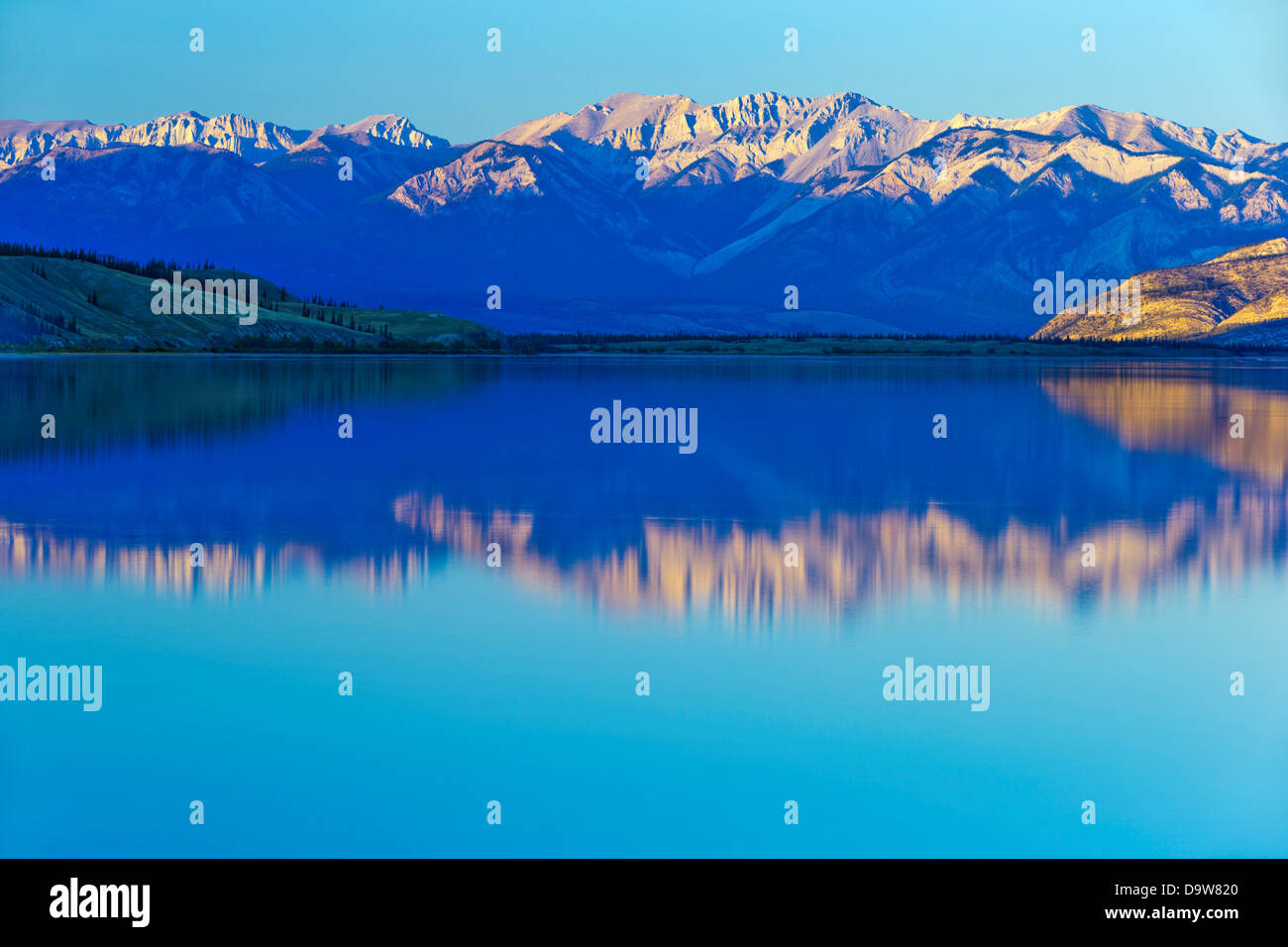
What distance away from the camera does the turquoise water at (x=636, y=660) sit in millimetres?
11875

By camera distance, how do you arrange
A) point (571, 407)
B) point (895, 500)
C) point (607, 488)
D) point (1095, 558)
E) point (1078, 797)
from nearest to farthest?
point (1078, 797)
point (1095, 558)
point (895, 500)
point (607, 488)
point (571, 407)

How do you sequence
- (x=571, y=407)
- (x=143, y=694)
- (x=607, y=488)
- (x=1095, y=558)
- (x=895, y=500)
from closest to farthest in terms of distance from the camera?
1. (x=143, y=694)
2. (x=1095, y=558)
3. (x=895, y=500)
4. (x=607, y=488)
5. (x=571, y=407)

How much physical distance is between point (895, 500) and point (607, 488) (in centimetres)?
622

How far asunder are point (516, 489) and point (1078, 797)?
20.8 m

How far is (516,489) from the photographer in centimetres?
3198

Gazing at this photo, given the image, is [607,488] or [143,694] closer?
[143,694]

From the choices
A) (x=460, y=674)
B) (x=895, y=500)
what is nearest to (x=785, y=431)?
(x=895, y=500)

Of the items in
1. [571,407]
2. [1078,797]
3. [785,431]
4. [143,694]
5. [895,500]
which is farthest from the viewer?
[571,407]

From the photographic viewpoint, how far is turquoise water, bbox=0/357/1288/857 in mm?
11875

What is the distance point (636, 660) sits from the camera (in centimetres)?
1602
